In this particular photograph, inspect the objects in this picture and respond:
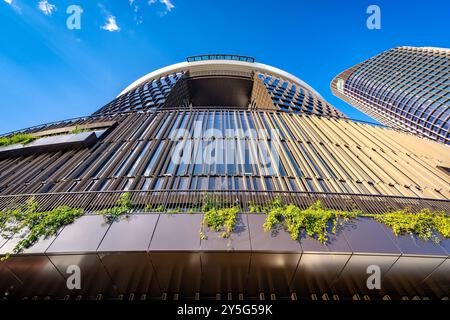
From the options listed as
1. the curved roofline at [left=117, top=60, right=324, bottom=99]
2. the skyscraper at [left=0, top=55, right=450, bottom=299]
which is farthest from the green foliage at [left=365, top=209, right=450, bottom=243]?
the curved roofline at [left=117, top=60, right=324, bottom=99]

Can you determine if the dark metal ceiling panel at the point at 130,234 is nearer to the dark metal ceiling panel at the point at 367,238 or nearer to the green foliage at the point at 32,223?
the green foliage at the point at 32,223

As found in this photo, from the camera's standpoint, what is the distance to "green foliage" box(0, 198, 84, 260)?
25.7 feet

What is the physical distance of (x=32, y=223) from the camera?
841cm

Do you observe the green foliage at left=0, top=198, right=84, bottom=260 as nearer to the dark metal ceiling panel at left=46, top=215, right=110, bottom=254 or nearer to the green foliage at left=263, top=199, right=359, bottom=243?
the dark metal ceiling panel at left=46, top=215, right=110, bottom=254

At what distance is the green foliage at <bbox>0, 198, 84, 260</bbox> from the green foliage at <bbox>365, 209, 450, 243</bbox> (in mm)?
12189

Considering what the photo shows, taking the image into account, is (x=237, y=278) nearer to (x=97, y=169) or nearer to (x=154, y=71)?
(x=97, y=169)

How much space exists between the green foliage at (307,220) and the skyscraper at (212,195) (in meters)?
0.31

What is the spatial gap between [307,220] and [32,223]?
34.2 feet

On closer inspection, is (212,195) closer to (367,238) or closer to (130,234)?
(130,234)

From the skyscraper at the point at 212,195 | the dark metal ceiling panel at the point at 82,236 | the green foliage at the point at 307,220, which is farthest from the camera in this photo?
the green foliage at the point at 307,220

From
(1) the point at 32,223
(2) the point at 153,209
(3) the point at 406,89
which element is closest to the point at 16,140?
(1) the point at 32,223

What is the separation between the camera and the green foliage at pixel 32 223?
7823mm

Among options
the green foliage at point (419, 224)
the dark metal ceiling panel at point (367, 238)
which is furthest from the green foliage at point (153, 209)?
the green foliage at point (419, 224)
